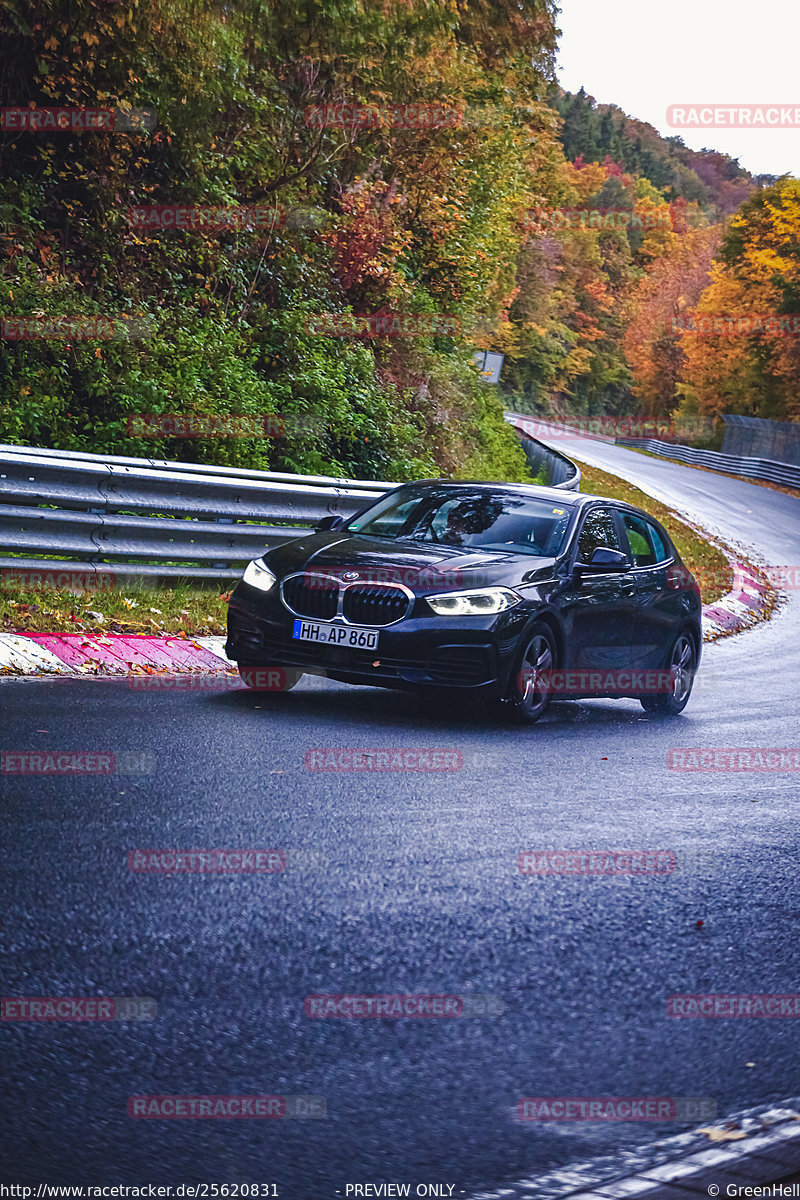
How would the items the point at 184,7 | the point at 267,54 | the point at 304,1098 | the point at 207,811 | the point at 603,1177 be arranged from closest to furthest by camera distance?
the point at 603,1177
the point at 304,1098
the point at 207,811
the point at 184,7
the point at 267,54

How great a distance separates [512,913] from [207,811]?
1.49m

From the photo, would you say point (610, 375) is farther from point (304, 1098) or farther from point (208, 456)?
point (304, 1098)

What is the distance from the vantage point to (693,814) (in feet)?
23.1

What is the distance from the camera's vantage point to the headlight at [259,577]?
9.28 meters

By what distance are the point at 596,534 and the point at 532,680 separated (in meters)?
1.74

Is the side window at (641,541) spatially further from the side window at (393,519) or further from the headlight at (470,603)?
the headlight at (470,603)

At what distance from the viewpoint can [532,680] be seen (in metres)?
9.29

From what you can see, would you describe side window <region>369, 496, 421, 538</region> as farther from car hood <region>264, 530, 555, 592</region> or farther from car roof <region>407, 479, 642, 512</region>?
car hood <region>264, 530, 555, 592</region>

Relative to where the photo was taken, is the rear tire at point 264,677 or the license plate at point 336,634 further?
the rear tire at point 264,677

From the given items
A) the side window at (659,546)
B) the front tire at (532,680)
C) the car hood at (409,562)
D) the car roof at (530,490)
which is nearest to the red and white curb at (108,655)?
the car hood at (409,562)

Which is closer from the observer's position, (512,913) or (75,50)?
(512,913)

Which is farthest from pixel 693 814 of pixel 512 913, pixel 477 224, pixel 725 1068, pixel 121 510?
pixel 477 224

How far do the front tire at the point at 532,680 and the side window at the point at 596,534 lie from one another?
0.95 metres

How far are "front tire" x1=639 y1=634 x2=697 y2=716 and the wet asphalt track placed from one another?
276 cm
